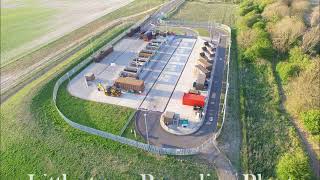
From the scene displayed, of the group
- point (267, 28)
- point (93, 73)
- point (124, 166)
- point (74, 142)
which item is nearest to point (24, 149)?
point (74, 142)

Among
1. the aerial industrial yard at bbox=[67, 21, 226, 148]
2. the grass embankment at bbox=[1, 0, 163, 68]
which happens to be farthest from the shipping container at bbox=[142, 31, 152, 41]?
the grass embankment at bbox=[1, 0, 163, 68]

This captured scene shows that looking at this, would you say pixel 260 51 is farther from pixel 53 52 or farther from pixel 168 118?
pixel 53 52

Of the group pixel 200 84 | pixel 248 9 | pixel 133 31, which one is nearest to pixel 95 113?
pixel 200 84

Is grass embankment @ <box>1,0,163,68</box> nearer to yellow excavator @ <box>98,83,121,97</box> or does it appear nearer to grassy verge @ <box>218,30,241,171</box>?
yellow excavator @ <box>98,83,121,97</box>

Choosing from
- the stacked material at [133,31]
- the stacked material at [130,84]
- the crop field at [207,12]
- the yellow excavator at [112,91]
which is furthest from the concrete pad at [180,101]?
the crop field at [207,12]

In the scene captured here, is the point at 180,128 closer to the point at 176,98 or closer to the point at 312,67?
the point at 176,98

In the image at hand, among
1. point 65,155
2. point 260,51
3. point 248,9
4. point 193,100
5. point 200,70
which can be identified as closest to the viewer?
point 65,155
